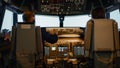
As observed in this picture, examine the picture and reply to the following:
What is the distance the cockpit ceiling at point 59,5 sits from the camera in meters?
5.01

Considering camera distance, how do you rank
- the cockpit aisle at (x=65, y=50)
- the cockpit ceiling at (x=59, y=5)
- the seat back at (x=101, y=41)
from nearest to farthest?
the seat back at (x=101, y=41)
the cockpit aisle at (x=65, y=50)
the cockpit ceiling at (x=59, y=5)

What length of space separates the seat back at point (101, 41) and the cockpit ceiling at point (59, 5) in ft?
5.34

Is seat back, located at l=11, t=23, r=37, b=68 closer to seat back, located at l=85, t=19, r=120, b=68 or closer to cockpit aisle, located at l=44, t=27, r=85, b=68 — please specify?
cockpit aisle, located at l=44, t=27, r=85, b=68

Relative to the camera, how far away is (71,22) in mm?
5238

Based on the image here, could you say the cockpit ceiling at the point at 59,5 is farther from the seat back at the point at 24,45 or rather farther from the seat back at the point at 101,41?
the seat back at the point at 101,41

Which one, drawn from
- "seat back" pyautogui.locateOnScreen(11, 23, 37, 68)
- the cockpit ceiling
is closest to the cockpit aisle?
"seat back" pyautogui.locateOnScreen(11, 23, 37, 68)

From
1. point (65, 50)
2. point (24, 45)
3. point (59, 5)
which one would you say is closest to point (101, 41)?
point (65, 50)

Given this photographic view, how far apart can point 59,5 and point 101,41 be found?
5.77ft

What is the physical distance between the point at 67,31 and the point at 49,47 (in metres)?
0.37

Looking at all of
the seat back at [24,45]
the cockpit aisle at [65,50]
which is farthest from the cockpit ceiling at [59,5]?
the seat back at [24,45]

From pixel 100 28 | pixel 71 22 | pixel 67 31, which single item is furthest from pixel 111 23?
pixel 71 22

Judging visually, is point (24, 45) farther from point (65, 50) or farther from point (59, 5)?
point (59, 5)

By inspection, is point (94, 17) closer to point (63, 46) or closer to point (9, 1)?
point (63, 46)

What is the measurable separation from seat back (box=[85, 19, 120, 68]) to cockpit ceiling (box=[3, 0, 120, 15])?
1.63 metres
